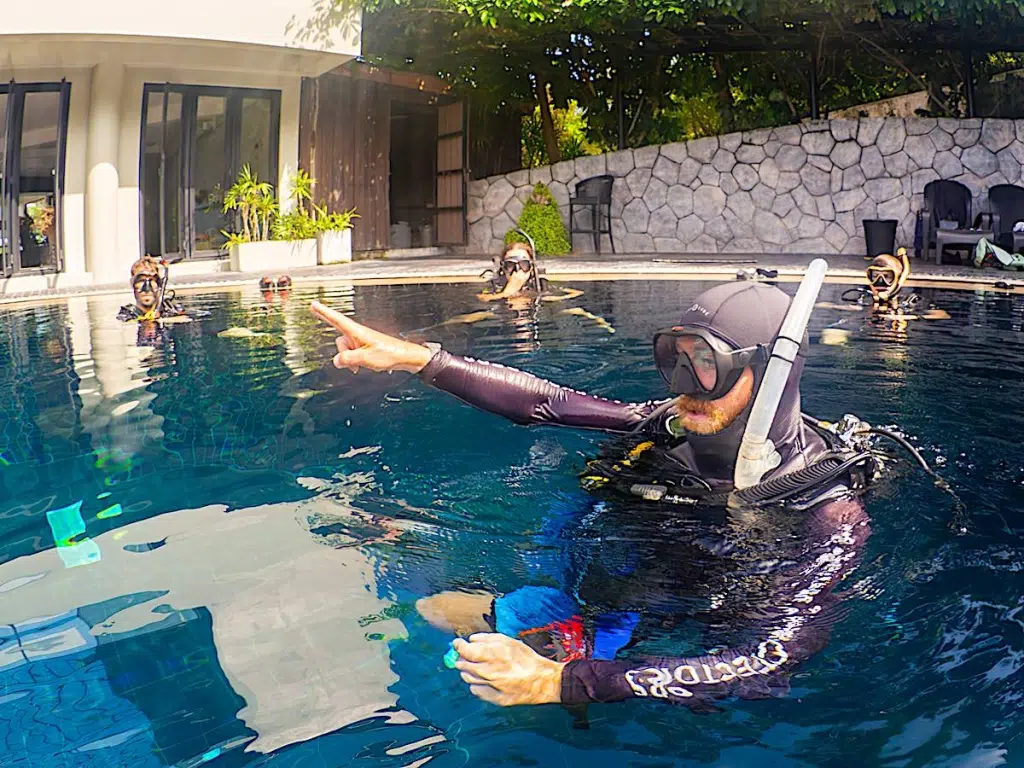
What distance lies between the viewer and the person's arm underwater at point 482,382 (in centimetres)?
304

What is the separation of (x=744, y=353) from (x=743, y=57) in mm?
16245

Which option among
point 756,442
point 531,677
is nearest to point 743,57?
point 756,442

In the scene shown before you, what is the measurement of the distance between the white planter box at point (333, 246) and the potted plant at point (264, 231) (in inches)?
5.0

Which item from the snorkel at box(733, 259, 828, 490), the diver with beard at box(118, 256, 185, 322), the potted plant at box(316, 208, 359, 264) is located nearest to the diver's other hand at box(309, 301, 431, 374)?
the snorkel at box(733, 259, 828, 490)

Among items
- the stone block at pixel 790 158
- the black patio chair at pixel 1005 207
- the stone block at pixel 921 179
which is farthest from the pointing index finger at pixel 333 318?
the stone block at pixel 790 158

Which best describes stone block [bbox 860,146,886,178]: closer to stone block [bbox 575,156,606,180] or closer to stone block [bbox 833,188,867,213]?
stone block [bbox 833,188,867,213]

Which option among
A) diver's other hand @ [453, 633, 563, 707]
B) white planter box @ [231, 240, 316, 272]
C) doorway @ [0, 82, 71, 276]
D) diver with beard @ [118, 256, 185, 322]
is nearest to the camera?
diver's other hand @ [453, 633, 563, 707]

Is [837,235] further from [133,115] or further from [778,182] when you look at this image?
[133,115]

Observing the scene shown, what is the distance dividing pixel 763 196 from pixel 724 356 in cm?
1506

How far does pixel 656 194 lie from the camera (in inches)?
704

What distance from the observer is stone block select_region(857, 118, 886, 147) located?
640 inches

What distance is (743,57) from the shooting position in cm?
1780

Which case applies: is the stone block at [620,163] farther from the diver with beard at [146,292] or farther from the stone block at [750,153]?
the diver with beard at [146,292]

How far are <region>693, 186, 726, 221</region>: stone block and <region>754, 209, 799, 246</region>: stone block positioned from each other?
66cm
